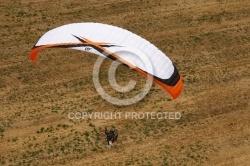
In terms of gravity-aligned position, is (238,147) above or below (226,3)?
below

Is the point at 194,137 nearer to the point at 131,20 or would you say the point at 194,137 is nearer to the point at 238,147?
the point at 238,147

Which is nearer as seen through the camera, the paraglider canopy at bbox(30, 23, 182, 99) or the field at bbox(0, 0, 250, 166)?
the paraglider canopy at bbox(30, 23, 182, 99)

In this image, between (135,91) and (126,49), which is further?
(135,91)

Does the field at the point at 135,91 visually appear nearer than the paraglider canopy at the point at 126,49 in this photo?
No

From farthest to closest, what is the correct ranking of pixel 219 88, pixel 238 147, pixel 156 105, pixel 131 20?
1. pixel 131 20
2. pixel 219 88
3. pixel 156 105
4. pixel 238 147

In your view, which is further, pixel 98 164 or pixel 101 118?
pixel 101 118

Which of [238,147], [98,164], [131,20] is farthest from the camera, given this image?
[131,20]

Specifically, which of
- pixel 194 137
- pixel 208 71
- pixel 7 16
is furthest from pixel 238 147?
pixel 7 16

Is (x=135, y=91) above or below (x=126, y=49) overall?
below
